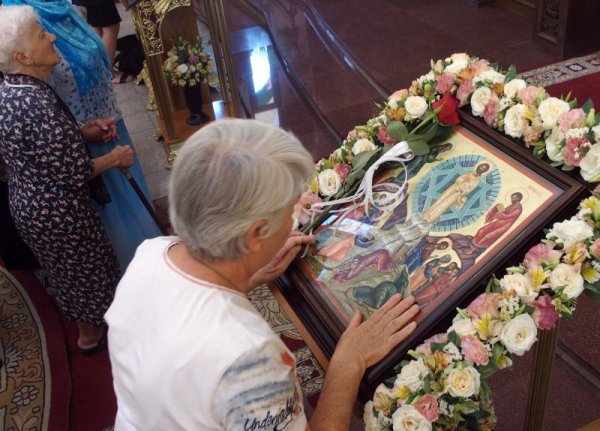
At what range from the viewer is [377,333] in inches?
53.8

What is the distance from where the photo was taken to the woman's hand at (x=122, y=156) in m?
2.61

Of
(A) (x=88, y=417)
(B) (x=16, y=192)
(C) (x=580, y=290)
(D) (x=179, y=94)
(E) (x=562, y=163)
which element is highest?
(E) (x=562, y=163)

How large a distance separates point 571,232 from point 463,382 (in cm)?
38

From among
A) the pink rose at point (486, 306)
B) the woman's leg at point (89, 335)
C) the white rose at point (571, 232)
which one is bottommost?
the woman's leg at point (89, 335)

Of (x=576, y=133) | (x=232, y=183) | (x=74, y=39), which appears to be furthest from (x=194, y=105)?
(x=232, y=183)

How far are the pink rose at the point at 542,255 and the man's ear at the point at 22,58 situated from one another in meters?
1.87

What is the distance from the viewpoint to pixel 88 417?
2.67m

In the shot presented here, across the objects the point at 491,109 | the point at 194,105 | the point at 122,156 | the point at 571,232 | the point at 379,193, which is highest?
the point at 491,109

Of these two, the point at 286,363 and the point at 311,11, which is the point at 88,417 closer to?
the point at 286,363

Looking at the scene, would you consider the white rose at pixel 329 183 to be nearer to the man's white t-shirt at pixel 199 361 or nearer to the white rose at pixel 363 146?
the white rose at pixel 363 146

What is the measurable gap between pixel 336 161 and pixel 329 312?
558mm

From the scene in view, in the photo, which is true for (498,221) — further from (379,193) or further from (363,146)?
(363,146)

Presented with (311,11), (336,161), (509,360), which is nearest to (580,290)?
(509,360)

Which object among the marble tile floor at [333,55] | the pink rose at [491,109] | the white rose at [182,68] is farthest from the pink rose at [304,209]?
the white rose at [182,68]
